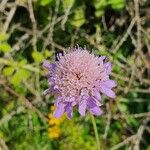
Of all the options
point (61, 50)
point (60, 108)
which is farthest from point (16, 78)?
point (60, 108)

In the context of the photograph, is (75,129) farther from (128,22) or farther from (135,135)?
(128,22)

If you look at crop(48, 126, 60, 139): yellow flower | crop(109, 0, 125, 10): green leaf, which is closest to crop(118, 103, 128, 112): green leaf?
crop(48, 126, 60, 139): yellow flower

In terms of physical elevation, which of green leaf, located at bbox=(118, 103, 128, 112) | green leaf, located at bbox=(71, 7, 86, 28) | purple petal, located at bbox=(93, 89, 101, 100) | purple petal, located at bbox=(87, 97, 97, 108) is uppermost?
green leaf, located at bbox=(71, 7, 86, 28)

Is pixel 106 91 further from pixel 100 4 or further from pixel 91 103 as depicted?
pixel 100 4

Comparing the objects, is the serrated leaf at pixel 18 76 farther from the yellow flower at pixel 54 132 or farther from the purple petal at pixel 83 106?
the purple petal at pixel 83 106

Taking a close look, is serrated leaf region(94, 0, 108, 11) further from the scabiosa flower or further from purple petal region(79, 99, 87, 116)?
purple petal region(79, 99, 87, 116)

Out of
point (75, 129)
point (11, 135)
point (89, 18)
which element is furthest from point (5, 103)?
point (89, 18)

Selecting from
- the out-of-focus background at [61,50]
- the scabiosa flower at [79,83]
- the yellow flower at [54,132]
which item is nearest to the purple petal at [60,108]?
the scabiosa flower at [79,83]
